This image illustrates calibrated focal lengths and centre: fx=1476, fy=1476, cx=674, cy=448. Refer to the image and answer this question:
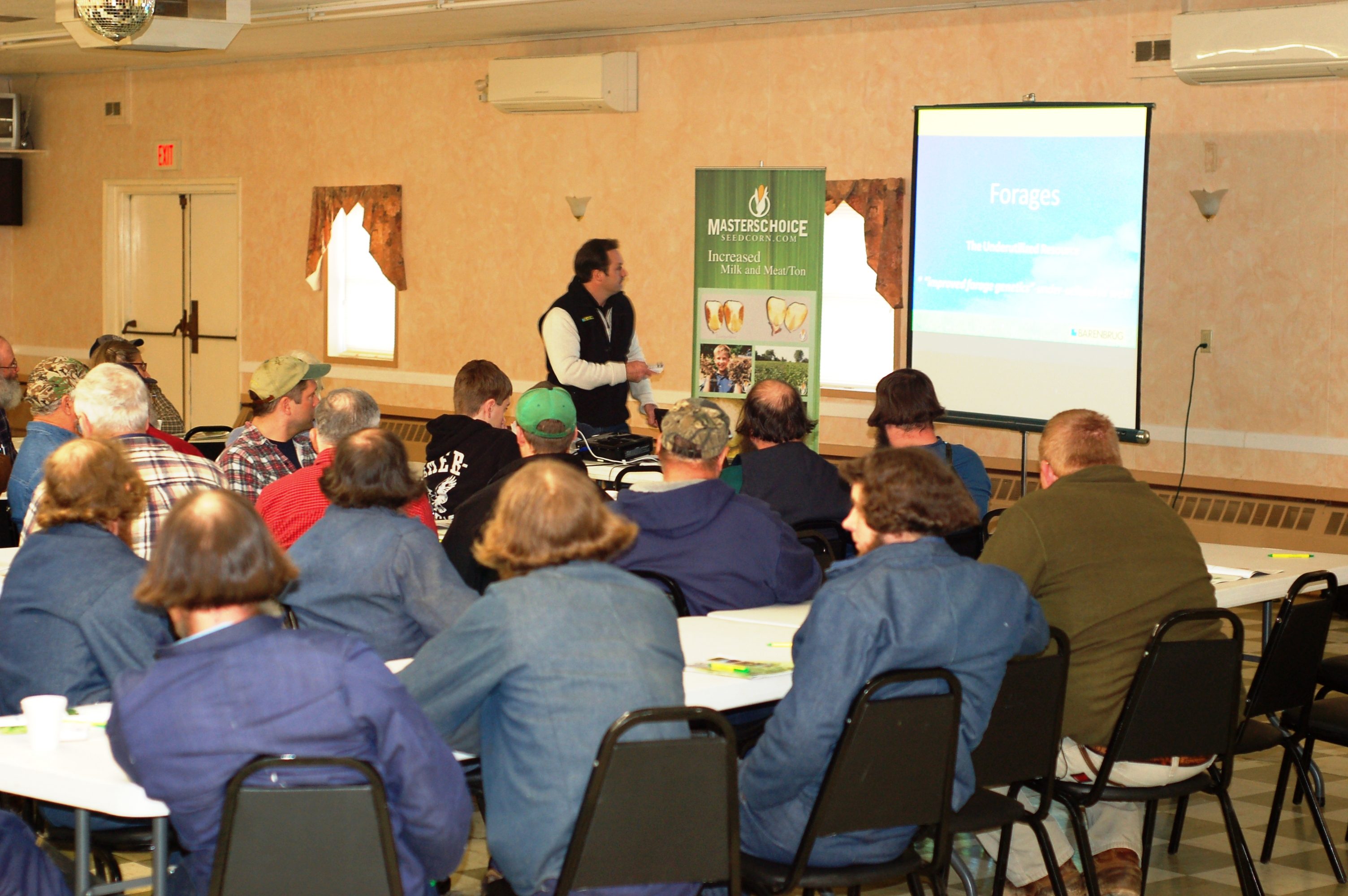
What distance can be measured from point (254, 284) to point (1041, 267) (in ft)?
21.6

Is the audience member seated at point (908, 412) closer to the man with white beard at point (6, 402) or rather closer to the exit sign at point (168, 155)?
the man with white beard at point (6, 402)

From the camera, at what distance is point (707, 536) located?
3.62 metres

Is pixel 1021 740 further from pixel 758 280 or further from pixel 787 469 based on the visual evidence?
pixel 758 280

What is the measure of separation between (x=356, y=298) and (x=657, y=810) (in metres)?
8.97

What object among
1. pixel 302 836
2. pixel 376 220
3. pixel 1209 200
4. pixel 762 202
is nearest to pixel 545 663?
pixel 302 836

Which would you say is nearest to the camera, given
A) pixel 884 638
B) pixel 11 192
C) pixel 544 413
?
pixel 884 638

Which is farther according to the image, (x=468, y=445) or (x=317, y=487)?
(x=468, y=445)

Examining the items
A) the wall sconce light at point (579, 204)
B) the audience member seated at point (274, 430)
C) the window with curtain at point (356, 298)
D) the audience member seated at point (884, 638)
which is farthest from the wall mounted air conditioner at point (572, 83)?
the audience member seated at point (884, 638)

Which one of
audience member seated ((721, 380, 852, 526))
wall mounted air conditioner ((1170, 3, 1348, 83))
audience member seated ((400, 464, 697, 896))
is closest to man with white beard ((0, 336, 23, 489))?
audience member seated ((721, 380, 852, 526))

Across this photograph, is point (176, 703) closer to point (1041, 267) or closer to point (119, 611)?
point (119, 611)

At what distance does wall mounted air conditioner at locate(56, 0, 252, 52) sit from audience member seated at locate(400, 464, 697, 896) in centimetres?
476

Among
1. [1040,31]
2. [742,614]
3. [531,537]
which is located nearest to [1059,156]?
[1040,31]

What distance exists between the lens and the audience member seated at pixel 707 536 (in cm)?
359

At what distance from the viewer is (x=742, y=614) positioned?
11.7ft
